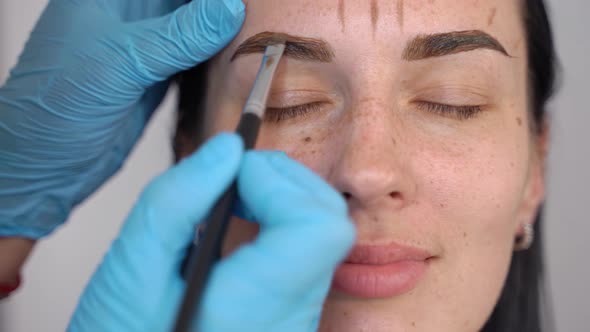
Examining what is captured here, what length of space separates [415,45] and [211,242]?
1.56ft

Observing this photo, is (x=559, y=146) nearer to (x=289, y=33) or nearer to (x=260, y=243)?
(x=289, y=33)

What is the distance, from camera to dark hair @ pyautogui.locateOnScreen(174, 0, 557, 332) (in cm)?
101

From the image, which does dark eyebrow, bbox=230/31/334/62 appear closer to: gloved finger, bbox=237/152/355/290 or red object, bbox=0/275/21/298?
gloved finger, bbox=237/152/355/290

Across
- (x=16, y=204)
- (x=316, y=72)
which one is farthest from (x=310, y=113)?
(x=16, y=204)

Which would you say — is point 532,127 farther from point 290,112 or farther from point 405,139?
point 290,112

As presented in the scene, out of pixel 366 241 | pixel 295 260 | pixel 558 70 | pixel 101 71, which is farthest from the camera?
pixel 558 70

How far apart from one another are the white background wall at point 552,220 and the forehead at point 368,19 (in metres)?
0.93

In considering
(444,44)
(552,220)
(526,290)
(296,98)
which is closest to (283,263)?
(296,98)

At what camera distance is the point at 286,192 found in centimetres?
60

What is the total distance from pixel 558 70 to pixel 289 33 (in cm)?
91

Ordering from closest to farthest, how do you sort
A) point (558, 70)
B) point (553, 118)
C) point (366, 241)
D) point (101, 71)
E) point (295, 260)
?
point (295, 260) → point (366, 241) → point (101, 71) → point (558, 70) → point (553, 118)

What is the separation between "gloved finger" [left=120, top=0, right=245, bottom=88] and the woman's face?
3 cm

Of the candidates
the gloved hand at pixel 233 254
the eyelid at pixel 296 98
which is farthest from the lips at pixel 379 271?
the eyelid at pixel 296 98

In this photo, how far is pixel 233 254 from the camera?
0.58 m
